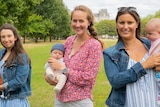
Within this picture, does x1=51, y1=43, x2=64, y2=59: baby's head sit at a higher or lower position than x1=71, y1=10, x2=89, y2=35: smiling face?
lower

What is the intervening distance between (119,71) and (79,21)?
0.95 meters

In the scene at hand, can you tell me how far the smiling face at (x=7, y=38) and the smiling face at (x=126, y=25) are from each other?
1532 millimetres

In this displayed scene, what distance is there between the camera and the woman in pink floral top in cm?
341

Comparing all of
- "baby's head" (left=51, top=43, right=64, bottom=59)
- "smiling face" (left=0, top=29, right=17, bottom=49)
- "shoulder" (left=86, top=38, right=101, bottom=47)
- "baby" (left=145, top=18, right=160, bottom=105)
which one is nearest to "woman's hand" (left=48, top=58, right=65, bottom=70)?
"baby's head" (left=51, top=43, right=64, bottom=59)

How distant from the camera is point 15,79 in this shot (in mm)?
3695

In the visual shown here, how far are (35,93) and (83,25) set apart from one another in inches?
235

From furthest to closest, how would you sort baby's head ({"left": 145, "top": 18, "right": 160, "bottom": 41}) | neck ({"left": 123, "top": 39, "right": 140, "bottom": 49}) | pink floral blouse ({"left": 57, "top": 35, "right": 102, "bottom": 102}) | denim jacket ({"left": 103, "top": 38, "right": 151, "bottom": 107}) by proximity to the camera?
pink floral blouse ({"left": 57, "top": 35, "right": 102, "bottom": 102}) < neck ({"left": 123, "top": 39, "right": 140, "bottom": 49}) < baby's head ({"left": 145, "top": 18, "right": 160, "bottom": 41}) < denim jacket ({"left": 103, "top": 38, "right": 151, "bottom": 107})

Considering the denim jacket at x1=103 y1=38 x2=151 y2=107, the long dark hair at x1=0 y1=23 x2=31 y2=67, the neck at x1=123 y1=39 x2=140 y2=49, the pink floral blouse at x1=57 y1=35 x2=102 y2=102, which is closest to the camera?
the denim jacket at x1=103 y1=38 x2=151 y2=107

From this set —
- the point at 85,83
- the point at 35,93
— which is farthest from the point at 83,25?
the point at 35,93

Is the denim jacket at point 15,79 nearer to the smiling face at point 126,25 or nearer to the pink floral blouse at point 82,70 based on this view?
the pink floral blouse at point 82,70

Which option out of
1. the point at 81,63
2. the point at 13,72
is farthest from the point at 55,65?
the point at 13,72

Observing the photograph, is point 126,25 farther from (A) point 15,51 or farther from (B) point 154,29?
(A) point 15,51

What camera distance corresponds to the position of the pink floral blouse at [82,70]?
3395mm

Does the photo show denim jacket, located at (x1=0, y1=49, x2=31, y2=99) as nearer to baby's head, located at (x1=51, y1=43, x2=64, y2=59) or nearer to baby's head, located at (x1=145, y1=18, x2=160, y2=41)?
baby's head, located at (x1=51, y1=43, x2=64, y2=59)
